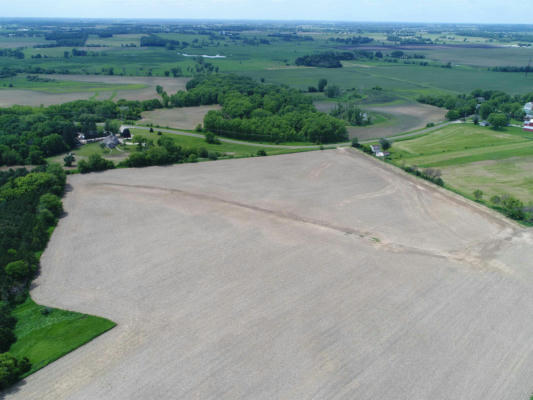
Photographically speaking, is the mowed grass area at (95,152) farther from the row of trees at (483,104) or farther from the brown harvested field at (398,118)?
the row of trees at (483,104)

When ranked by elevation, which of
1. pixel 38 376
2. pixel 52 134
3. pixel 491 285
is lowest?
pixel 38 376

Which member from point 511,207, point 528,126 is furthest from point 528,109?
point 511,207

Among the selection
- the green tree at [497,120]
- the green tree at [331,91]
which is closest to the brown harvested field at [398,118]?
the green tree at [331,91]

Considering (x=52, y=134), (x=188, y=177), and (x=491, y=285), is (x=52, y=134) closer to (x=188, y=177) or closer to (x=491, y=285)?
(x=188, y=177)

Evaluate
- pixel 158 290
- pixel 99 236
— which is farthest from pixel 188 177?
pixel 158 290

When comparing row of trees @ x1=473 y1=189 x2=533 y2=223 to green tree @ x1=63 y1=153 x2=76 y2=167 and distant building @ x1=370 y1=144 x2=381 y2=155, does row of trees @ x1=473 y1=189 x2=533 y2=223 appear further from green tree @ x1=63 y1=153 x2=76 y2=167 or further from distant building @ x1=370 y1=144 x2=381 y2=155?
green tree @ x1=63 y1=153 x2=76 y2=167

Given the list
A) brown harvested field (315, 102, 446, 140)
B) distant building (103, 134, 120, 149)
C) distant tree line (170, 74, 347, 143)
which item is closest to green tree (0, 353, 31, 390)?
distant building (103, 134, 120, 149)

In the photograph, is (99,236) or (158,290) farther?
(99,236)
